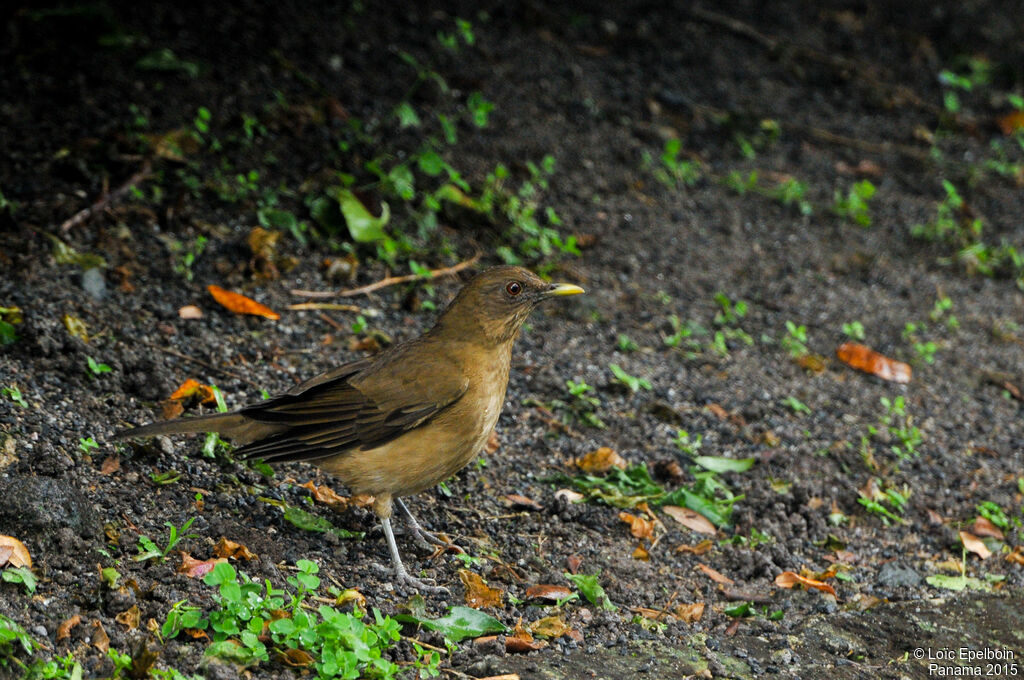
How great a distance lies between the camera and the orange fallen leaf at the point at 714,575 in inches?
191

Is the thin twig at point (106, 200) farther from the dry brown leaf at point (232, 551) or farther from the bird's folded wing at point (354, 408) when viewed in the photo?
the dry brown leaf at point (232, 551)

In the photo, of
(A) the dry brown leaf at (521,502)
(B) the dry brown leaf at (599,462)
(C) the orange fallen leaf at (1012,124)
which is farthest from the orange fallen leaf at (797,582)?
(C) the orange fallen leaf at (1012,124)

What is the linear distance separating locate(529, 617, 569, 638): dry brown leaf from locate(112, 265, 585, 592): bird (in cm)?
48

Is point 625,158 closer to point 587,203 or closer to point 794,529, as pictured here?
point 587,203

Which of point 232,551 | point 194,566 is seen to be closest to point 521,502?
point 232,551

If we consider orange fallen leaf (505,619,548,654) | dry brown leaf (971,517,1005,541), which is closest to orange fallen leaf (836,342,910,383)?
dry brown leaf (971,517,1005,541)

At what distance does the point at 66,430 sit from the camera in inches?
179

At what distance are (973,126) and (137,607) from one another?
30.2 ft

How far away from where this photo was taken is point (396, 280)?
6750 millimetres

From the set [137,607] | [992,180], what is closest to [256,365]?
[137,607]

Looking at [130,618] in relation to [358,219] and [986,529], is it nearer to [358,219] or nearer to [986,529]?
[358,219]

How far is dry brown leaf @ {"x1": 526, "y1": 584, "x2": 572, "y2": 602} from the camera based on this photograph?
14.2 ft

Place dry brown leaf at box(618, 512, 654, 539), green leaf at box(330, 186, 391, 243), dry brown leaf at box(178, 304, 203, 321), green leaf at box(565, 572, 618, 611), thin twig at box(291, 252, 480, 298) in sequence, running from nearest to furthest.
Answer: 1. green leaf at box(565, 572, 618, 611)
2. dry brown leaf at box(618, 512, 654, 539)
3. dry brown leaf at box(178, 304, 203, 321)
4. thin twig at box(291, 252, 480, 298)
5. green leaf at box(330, 186, 391, 243)

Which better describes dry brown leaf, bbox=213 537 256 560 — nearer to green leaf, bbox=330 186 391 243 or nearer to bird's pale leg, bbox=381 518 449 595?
bird's pale leg, bbox=381 518 449 595
